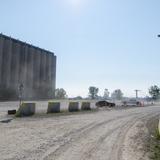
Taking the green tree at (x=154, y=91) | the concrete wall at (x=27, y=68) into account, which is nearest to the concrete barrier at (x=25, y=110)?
the concrete wall at (x=27, y=68)

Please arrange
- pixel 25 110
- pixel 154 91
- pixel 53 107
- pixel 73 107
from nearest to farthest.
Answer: pixel 25 110 → pixel 53 107 → pixel 73 107 → pixel 154 91

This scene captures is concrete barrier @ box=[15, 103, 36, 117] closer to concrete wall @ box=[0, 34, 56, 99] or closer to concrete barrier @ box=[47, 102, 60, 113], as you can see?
concrete barrier @ box=[47, 102, 60, 113]

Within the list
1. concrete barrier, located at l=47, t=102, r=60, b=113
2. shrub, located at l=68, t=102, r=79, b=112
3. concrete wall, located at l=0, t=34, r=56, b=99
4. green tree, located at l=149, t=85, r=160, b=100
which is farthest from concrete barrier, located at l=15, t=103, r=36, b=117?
green tree, located at l=149, t=85, r=160, b=100

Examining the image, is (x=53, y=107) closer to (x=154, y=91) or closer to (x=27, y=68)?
(x=27, y=68)

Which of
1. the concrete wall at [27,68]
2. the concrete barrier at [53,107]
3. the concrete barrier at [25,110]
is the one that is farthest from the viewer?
the concrete wall at [27,68]

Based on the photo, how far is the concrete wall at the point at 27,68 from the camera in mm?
82188

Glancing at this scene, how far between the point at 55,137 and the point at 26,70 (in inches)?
3032

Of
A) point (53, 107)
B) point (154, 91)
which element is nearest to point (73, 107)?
point (53, 107)

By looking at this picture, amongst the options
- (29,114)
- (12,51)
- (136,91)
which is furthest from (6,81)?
(136,91)

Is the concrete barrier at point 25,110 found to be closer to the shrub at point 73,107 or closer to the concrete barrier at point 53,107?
the concrete barrier at point 53,107

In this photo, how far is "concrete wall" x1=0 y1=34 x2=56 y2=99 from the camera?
82188 millimetres

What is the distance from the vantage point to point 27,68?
91.1 m

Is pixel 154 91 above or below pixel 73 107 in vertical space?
above

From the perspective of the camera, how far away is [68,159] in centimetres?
978
